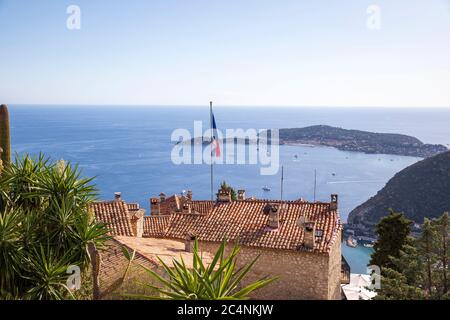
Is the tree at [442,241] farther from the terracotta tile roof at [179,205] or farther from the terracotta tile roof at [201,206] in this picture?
the terracotta tile roof at [201,206]

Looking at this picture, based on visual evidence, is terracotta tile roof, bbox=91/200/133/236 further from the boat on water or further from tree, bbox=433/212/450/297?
the boat on water

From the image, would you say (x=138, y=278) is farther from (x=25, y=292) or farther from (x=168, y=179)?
(x=168, y=179)

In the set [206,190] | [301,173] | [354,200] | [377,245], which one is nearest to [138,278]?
[377,245]

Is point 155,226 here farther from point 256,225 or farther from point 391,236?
point 391,236

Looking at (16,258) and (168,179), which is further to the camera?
(168,179)

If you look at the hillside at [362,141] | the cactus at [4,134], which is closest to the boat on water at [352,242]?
the cactus at [4,134]

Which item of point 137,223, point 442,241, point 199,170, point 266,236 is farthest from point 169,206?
point 199,170
